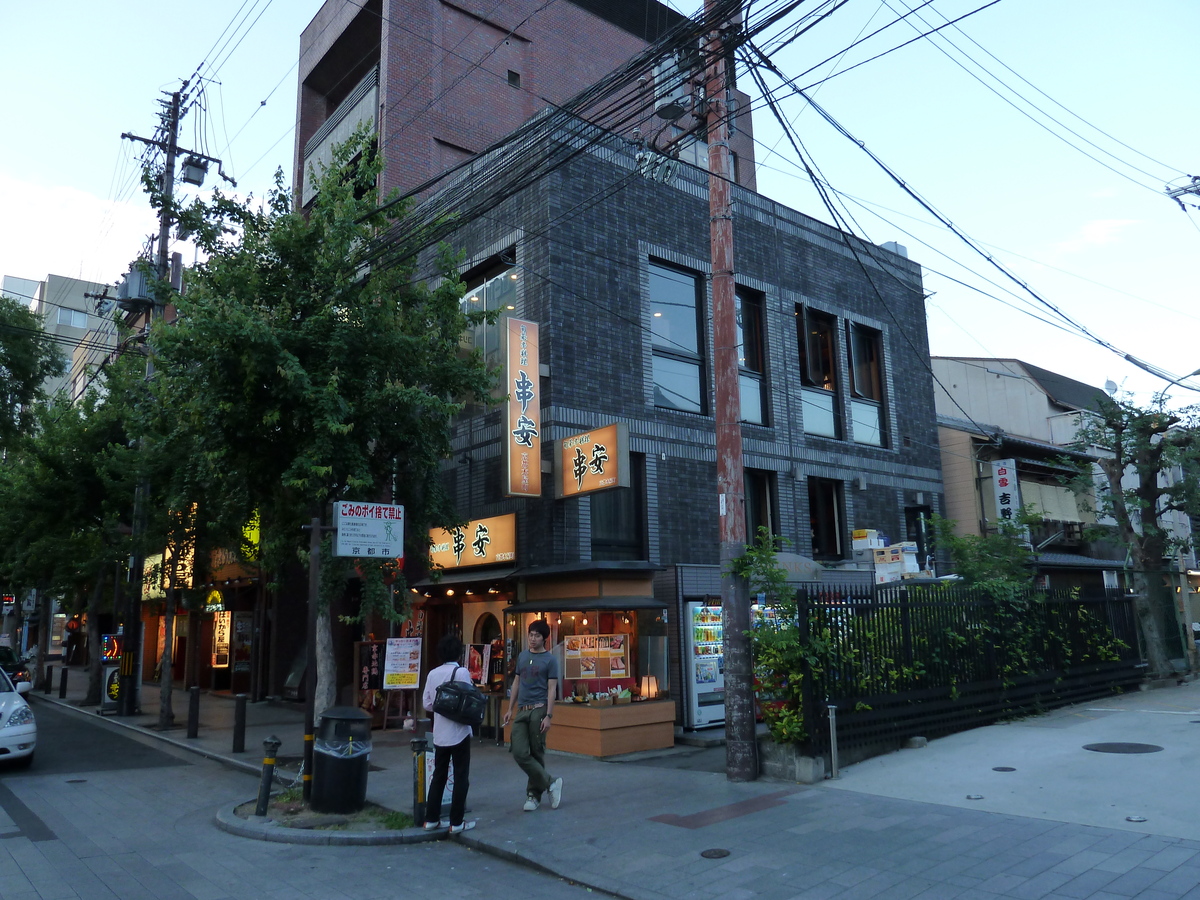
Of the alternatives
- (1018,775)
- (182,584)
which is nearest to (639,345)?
(1018,775)

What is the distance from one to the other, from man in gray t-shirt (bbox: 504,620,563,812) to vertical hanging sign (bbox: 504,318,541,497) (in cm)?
462

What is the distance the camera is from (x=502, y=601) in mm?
15453

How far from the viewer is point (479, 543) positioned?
15.5 m

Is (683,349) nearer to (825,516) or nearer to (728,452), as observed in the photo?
(825,516)

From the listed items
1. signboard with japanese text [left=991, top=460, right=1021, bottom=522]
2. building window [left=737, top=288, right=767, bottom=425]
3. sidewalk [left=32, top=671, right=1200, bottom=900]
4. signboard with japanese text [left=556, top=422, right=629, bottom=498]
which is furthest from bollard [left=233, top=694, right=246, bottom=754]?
signboard with japanese text [left=991, top=460, right=1021, bottom=522]

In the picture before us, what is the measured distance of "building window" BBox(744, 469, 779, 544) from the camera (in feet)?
57.0

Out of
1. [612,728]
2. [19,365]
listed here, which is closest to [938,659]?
[612,728]

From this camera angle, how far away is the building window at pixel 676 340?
16.5 metres

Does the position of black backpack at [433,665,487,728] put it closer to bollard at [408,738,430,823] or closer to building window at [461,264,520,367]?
bollard at [408,738,430,823]

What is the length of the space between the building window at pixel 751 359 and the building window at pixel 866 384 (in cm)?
279

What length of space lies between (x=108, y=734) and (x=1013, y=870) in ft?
54.7

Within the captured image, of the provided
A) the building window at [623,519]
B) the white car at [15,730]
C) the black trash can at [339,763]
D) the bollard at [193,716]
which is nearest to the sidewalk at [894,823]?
the black trash can at [339,763]

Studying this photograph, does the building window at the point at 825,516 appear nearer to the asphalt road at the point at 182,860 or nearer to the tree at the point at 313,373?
the tree at the point at 313,373

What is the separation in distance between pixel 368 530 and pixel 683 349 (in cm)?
832
